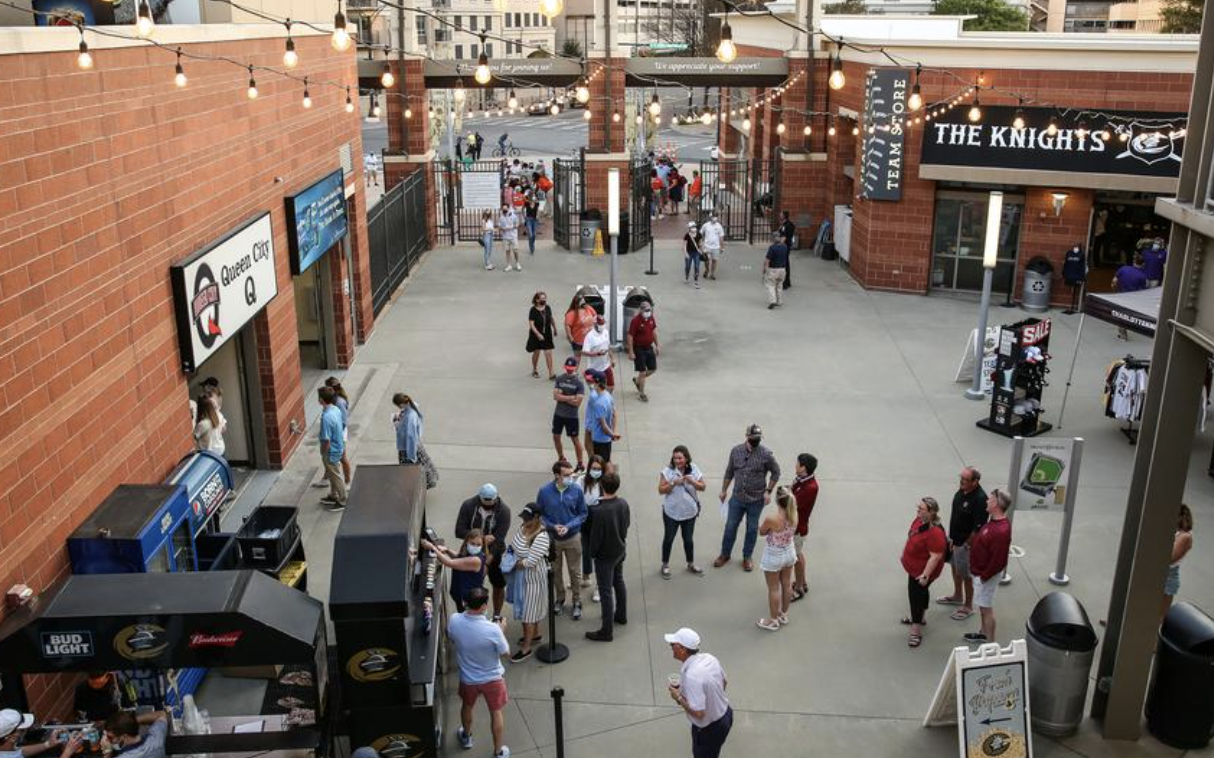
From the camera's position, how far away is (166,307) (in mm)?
10211

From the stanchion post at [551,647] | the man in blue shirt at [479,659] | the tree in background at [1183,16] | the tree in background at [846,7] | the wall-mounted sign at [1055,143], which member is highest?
the tree in background at [846,7]

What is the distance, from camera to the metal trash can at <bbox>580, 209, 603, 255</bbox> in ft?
87.4

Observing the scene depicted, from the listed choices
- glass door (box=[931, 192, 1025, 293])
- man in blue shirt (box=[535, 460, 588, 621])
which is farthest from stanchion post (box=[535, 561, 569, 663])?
glass door (box=[931, 192, 1025, 293])

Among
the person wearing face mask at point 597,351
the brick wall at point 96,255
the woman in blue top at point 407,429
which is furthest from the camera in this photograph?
the person wearing face mask at point 597,351

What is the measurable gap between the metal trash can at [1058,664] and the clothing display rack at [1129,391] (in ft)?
22.4

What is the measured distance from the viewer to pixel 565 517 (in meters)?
9.73

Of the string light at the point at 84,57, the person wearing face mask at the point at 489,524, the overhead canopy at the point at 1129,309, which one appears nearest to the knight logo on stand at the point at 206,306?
the string light at the point at 84,57

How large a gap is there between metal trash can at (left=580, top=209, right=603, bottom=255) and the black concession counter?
1902 centimetres

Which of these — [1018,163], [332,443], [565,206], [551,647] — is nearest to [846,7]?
[565,206]

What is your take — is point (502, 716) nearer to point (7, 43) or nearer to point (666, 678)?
point (666, 678)

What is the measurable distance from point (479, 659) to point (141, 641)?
2.33 meters

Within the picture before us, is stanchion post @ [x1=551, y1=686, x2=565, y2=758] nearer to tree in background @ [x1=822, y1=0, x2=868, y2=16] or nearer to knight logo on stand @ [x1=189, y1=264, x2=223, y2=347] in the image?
knight logo on stand @ [x1=189, y1=264, x2=223, y2=347]

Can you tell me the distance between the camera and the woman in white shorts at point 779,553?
955 cm

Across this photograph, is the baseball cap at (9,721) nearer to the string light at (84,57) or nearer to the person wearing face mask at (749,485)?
the string light at (84,57)
